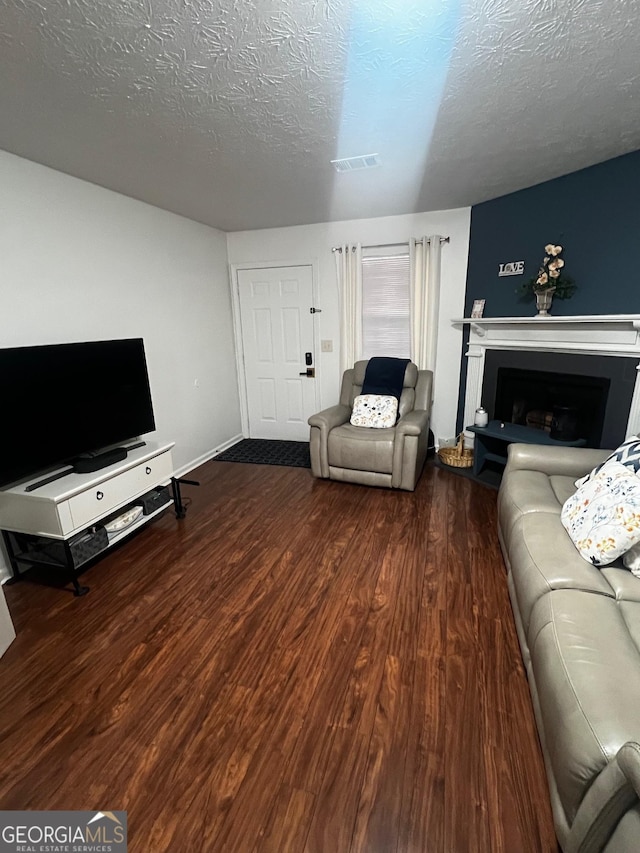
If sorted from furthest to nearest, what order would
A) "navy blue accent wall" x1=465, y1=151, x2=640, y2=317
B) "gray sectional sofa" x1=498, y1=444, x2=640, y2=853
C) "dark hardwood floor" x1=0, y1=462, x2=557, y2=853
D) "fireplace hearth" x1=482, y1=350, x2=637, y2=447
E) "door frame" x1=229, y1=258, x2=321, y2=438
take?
"door frame" x1=229, y1=258, x2=321, y2=438
"fireplace hearth" x1=482, y1=350, x2=637, y2=447
"navy blue accent wall" x1=465, y1=151, x2=640, y2=317
"dark hardwood floor" x1=0, y1=462, x2=557, y2=853
"gray sectional sofa" x1=498, y1=444, x2=640, y2=853

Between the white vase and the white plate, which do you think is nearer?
the white plate

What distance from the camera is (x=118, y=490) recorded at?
93.6 inches

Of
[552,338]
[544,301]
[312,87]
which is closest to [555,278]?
[544,301]

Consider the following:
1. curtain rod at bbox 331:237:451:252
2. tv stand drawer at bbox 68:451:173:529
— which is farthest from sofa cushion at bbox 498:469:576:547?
curtain rod at bbox 331:237:451:252

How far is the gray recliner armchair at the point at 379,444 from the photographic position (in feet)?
10.5

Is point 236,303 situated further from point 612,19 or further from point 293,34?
point 612,19

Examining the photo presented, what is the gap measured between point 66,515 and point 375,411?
8.23 ft

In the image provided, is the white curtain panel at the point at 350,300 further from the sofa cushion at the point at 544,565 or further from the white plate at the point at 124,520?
the sofa cushion at the point at 544,565

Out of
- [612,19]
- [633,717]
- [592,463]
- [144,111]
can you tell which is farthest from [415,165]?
[633,717]

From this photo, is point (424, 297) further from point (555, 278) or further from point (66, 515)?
point (66, 515)

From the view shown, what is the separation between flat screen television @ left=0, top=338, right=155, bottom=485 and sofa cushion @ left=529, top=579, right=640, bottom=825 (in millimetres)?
2478

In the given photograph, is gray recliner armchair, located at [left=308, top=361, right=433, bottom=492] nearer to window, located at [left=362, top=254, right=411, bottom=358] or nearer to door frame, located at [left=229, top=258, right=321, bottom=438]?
window, located at [left=362, top=254, right=411, bottom=358]

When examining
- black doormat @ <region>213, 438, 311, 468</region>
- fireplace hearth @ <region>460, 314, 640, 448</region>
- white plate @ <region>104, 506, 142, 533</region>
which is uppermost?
fireplace hearth @ <region>460, 314, 640, 448</region>

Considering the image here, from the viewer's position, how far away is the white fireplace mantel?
8.54ft
